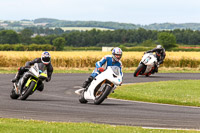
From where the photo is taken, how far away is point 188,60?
4506 cm

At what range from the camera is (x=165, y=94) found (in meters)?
20.0

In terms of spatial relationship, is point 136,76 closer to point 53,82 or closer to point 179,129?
point 53,82

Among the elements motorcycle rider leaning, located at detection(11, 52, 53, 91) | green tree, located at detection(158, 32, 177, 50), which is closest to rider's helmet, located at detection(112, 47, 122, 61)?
motorcycle rider leaning, located at detection(11, 52, 53, 91)

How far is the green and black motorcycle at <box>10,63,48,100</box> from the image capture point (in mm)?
16406

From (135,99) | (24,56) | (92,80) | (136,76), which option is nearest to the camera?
(92,80)

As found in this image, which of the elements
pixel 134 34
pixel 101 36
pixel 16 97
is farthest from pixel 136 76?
pixel 134 34

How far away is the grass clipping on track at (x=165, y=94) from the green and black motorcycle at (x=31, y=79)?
158 inches

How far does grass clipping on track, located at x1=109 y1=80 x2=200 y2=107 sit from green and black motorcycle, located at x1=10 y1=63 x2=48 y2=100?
4022 mm

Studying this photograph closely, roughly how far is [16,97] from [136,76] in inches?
603

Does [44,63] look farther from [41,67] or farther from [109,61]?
[109,61]

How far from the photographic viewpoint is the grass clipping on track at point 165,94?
698 inches

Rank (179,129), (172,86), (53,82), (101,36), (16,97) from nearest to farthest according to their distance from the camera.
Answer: (179,129) → (16,97) → (172,86) → (53,82) → (101,36)

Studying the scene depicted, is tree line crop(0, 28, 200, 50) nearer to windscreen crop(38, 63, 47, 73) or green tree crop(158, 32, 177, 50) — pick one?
green tree crop(158, 32, 177, 50)

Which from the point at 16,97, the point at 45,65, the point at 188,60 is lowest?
the point at 188,60
